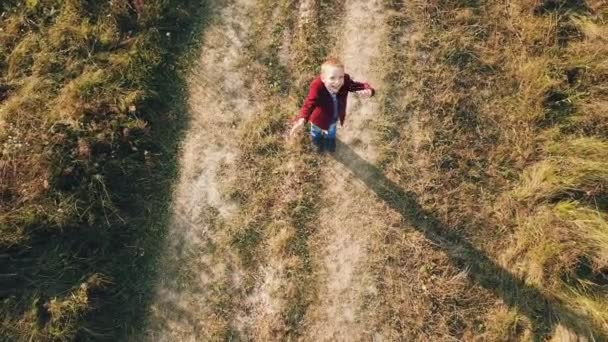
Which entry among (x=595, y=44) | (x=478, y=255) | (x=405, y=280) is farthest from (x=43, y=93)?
(x=595, y=44)

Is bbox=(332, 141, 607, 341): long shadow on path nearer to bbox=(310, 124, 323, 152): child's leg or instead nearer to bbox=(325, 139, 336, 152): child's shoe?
bbox=(325, 139, 336, 152): child's shoe

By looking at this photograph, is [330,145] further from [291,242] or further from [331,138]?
[291,242]

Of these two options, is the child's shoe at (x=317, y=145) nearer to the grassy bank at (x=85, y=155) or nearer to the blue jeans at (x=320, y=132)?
the blue jeans at (x=320, y=132)

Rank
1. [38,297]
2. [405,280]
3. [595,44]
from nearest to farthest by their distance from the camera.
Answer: [38,297] < [405,280] < [595,44]

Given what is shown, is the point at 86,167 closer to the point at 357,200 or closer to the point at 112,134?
the point at 112,134

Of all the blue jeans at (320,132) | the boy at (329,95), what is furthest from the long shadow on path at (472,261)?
the boy at (329,95)

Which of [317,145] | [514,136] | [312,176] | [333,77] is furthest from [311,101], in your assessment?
[514,136]
